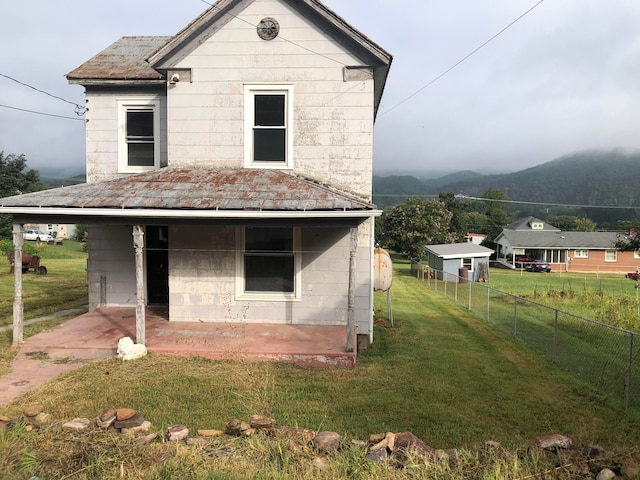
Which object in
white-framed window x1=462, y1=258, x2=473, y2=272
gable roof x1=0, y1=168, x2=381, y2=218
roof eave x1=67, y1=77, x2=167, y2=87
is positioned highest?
roof eave x1=67, y1=77, x2=167, y2=87

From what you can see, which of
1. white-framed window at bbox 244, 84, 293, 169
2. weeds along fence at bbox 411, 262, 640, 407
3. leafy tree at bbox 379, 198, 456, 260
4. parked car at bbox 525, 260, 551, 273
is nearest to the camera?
weeds along fence at bbox 411, 262, 640, 407

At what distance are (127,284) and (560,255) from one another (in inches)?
2010

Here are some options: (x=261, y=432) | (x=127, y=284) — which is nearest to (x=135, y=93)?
(x=127, y=284)

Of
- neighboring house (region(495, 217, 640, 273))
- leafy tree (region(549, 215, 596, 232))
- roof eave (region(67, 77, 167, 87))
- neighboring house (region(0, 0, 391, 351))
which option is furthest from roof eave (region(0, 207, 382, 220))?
leafy tree (region(549, 215, 596, 232))

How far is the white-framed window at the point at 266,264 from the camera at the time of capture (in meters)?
9.73

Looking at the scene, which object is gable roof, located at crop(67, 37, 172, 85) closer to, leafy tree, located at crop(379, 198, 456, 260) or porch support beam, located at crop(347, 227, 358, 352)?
porch support beam, located at crop(347, 227, 358, 352)

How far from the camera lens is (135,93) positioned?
1066cm

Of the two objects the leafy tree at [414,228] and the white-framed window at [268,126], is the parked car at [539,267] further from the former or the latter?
the white-framed window at [268,126]

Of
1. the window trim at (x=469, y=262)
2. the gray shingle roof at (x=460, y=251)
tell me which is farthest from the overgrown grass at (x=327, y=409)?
the window trim at (x=469, y=262)

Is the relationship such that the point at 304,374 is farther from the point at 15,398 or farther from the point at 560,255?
the point at 560,255

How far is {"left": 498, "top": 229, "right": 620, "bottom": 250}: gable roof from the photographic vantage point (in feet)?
160

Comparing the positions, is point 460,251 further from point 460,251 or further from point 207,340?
point 207,340

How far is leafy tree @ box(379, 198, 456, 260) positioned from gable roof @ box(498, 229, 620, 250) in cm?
1389

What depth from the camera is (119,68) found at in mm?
10820
